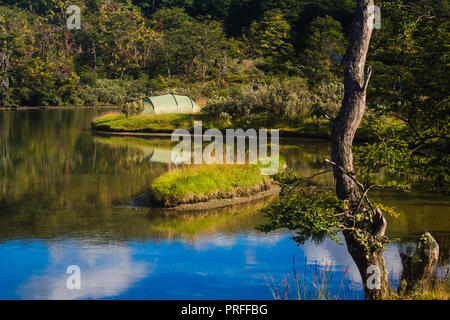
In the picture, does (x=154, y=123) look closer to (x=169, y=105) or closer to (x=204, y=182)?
(x=169, y=105)

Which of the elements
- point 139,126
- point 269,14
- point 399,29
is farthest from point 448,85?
point 269,14

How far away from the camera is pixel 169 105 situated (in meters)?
36.2

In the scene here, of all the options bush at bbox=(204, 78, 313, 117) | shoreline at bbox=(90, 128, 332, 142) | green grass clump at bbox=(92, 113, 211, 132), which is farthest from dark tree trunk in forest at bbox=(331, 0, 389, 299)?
green grass clump at bbox=(92, 113, 211, 132)

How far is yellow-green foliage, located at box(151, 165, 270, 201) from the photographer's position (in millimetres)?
15156

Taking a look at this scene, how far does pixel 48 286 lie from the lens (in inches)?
376

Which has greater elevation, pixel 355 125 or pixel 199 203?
pixel 355 125

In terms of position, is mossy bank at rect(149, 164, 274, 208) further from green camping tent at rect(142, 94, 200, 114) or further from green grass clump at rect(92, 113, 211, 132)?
green camping tent at rect(142, 94, 200, 114)

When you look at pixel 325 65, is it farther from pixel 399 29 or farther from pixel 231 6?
pixel 231 6

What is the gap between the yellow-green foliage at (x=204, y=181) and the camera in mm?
15156

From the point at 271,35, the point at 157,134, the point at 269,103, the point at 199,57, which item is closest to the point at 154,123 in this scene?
the point at 157,134

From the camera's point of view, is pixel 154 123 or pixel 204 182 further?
pixel 154 123

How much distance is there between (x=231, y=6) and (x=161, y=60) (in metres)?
21.2

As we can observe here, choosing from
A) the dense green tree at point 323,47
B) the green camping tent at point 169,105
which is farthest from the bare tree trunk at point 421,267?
the dense green tree at point 323,47

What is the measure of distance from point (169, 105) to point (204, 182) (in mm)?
21125
